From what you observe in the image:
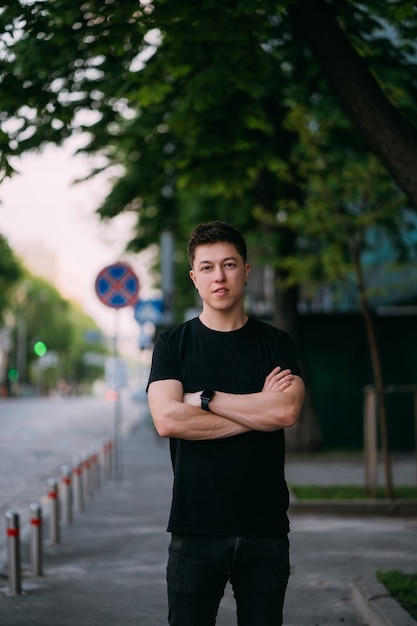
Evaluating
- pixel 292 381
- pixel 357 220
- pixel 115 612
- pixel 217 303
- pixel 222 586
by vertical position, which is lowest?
pixel 115 612

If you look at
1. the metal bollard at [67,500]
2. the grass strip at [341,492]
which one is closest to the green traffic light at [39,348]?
the grass strip at [341,492]

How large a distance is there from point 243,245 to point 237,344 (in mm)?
379

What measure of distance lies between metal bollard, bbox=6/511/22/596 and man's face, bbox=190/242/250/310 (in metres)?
4.44

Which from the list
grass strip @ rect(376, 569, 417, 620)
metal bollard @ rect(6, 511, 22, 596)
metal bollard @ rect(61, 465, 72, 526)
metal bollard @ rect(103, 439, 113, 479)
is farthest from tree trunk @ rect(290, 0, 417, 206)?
metal bollard @ rect(103, 439, 113, 479)

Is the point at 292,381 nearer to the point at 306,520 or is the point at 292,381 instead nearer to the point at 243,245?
the point at 243,245

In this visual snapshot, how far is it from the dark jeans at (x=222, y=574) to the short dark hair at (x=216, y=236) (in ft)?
3.39

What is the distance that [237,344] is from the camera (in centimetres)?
388

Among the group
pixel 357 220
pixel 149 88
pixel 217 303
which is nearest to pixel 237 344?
pixel 217 303

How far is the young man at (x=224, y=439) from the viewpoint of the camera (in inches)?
147

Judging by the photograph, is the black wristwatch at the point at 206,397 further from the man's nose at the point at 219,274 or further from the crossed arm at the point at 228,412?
the man's nose at the point at 219,274

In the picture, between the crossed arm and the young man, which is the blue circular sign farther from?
the crossed arm

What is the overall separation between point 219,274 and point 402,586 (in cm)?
428

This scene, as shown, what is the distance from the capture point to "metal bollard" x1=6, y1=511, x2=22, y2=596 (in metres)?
7.81

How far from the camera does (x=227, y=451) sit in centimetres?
378
